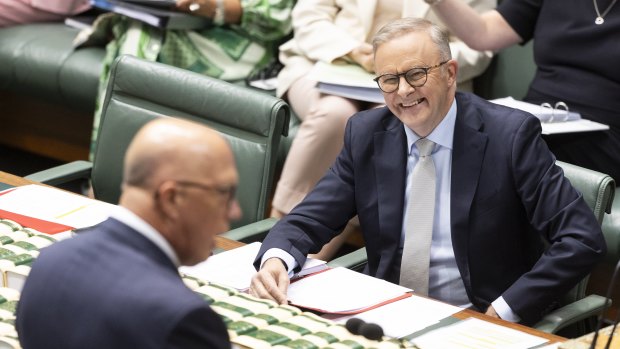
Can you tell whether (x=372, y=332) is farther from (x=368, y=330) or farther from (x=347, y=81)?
(x=347, y=81)

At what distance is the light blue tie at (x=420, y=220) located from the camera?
275cm

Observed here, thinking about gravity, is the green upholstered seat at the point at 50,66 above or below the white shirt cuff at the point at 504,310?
below

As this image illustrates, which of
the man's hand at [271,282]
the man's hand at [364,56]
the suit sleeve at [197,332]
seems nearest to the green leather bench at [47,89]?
the man's hand at [364,56]

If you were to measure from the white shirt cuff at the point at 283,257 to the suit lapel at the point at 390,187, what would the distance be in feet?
1.04

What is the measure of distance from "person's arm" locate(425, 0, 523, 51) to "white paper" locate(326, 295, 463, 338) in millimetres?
1631

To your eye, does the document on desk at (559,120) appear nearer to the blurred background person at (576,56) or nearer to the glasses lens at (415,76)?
the blurred background person at (576,56)

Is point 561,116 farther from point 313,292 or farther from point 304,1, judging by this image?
point 313,292

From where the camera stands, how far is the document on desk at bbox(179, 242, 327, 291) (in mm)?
2428

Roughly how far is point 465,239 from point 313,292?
49 centimetres

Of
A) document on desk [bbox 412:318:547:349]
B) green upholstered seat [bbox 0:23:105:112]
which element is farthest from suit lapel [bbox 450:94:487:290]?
green upholstered seat [bbox 0:23:105:112]

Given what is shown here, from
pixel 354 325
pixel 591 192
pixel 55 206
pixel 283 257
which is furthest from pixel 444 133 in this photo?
pixel 55 206

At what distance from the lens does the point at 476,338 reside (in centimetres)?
217

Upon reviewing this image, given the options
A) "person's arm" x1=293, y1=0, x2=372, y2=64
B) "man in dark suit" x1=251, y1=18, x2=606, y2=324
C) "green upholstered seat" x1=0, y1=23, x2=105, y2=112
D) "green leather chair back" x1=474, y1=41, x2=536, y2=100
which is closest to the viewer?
"man in dark suit" x1=251, y1=18, x2=606, y2=324

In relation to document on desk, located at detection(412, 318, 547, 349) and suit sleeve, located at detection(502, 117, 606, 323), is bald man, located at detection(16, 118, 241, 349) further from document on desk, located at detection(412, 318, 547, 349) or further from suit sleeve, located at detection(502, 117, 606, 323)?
suit sleeve, located at detection(502, 117, 606, 323)
